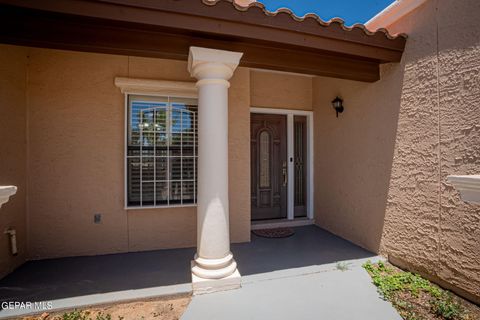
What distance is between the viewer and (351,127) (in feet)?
14.3

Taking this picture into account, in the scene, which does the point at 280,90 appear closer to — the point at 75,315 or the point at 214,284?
the point at 214,284

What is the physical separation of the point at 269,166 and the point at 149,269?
A: 3140mm

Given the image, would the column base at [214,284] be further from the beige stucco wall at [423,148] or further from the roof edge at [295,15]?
the roof edge at [295,15]

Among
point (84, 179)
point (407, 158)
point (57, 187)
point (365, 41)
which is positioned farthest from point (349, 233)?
point (57, 187)

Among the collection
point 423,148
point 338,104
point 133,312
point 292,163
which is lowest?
point 133,312

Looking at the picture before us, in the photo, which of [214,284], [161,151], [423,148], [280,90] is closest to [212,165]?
[214,284]

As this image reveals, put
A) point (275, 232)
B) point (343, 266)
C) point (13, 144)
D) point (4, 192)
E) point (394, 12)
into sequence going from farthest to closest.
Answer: point (275, 232) < point (394, 12) < point (343, 266) < point (13, 144) < point (4, 192)

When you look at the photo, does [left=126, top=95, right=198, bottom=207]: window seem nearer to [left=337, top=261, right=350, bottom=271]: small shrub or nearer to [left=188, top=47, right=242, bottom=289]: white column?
[left=188, top=47, right=242, bottom=289]: white column

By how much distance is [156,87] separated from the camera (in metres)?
3.97

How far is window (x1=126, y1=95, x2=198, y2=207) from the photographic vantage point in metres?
4.04

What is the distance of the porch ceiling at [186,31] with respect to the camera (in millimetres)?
2379

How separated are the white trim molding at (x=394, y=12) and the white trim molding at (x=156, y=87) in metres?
3.13

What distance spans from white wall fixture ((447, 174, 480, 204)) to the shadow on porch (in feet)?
6.96

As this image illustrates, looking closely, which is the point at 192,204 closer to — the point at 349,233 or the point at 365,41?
the point at 349,233
